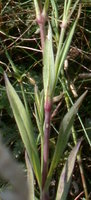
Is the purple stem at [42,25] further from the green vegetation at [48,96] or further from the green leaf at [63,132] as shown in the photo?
the green leaf at [63,132]

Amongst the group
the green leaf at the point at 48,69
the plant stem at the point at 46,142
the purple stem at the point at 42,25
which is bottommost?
the plant stem at the point at 46,142

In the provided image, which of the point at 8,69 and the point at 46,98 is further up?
the point at 46,98

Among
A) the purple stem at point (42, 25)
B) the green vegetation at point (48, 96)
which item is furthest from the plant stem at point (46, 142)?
the purple stem at point (42, 25)

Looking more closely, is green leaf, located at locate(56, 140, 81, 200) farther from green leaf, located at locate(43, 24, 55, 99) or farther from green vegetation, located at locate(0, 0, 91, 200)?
green leaf, located at locate(43, 24, 55, 99)

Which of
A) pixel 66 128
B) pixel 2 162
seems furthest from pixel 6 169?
pixel 66 128

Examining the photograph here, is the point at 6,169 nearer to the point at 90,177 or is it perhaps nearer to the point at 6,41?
the point at 90,177

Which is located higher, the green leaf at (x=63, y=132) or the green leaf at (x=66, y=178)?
the green leaf at (x=63, y=132)

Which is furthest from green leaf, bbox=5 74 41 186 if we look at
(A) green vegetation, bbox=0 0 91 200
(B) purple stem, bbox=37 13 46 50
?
(B) purple stem, bbox=37 13 46 50

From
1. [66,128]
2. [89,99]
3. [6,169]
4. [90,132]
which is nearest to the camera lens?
[6,169]
